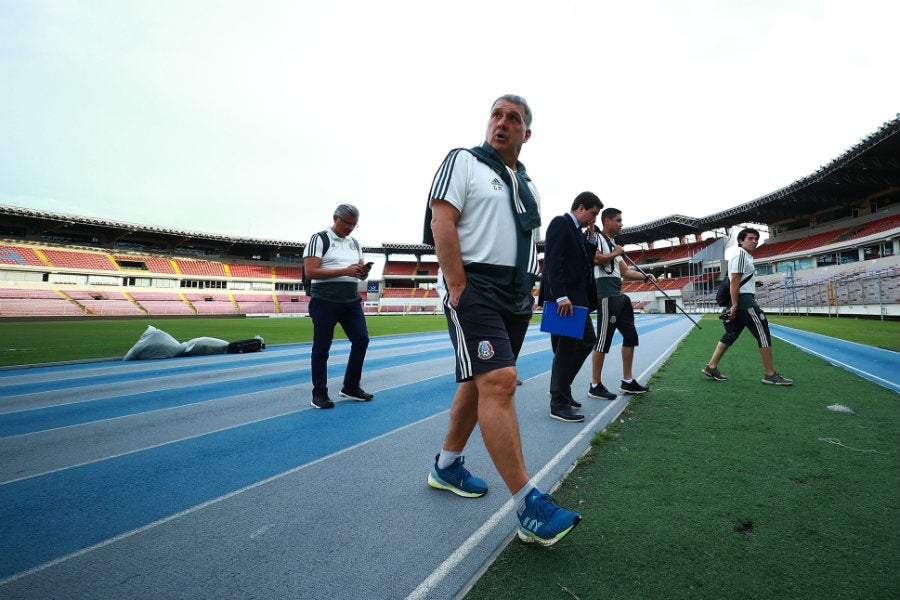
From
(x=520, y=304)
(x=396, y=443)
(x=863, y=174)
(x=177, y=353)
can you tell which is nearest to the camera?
(x=520, y=304)

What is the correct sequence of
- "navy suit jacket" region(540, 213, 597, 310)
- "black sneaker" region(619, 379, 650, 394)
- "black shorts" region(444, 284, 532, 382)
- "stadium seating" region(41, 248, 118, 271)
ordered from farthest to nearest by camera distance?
"stadium seating" region(41, 248, 118, 271), "black sneaker" region(619, 379, 650, 394), "navy suit jacket" region(540, 213, 597, 310), "black shorts" region(444, 284, 532, 382)

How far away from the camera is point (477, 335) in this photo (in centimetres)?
162

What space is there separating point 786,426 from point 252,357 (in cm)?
828

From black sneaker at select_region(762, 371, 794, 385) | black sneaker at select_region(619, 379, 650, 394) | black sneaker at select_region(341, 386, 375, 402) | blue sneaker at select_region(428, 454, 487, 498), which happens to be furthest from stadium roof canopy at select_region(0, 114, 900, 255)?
blue sneaker at select_region(428, 454, 487, 498)

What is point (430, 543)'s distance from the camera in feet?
4.93

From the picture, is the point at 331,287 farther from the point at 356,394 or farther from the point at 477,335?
the point at 477,335

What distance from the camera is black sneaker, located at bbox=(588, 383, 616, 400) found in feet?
13.2

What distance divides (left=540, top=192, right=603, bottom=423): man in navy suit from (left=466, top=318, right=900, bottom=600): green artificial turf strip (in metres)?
0.52

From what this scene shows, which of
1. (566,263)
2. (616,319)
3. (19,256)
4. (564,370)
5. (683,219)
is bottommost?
(564,370)

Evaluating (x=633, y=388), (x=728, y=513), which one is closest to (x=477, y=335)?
(x=728, y=513)

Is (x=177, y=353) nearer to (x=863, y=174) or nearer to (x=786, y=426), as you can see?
(x=786, y=426)

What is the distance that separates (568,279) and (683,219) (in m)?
52.0

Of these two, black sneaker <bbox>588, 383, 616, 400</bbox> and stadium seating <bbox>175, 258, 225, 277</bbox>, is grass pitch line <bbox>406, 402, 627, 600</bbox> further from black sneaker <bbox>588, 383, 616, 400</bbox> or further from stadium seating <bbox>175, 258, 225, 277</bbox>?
stadium seating <bbox>175, 258, 225, 277</bbox>

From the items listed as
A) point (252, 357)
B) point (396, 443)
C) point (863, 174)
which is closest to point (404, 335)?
point (252, 357)
